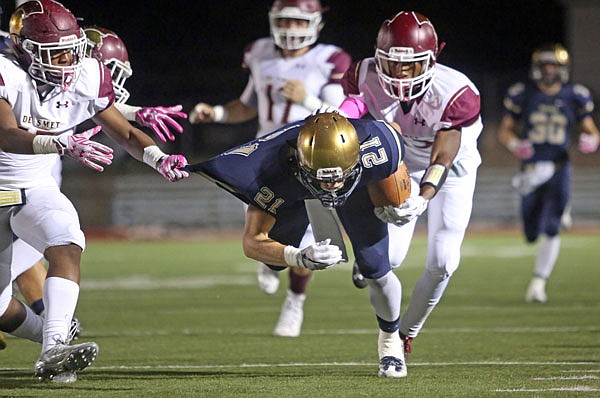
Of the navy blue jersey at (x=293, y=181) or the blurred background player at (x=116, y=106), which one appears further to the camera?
the blurred background player at (x=116, y=106)

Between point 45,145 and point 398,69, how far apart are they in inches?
63.7

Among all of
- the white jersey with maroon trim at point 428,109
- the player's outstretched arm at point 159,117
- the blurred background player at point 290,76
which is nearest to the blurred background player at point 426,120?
the white jersey with maroon trim at point 428,109

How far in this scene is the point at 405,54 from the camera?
5184 mm

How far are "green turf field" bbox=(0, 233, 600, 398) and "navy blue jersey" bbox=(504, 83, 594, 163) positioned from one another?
42.6 inches

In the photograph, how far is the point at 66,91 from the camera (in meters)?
4.88

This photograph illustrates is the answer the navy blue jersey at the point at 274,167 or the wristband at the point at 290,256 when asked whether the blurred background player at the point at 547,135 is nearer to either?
the navy blue jersey at the point at 274,167

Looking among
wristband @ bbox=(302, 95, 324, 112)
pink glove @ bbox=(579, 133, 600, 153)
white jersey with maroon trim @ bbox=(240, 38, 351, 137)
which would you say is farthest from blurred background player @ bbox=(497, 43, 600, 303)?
wristband @ bbox=(302, 95, 324, 112)

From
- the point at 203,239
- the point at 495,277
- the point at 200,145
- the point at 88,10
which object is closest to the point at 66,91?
the point at 495,277

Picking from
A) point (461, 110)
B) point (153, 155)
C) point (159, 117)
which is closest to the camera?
point (153, 155)

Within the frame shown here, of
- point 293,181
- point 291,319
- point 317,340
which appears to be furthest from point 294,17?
point 293,181

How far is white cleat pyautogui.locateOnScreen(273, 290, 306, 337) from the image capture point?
666 cm

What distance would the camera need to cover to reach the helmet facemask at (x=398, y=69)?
520cm

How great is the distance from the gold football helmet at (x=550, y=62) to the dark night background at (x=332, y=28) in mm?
11628

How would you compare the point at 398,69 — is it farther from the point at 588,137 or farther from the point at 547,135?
the point at 547,135
